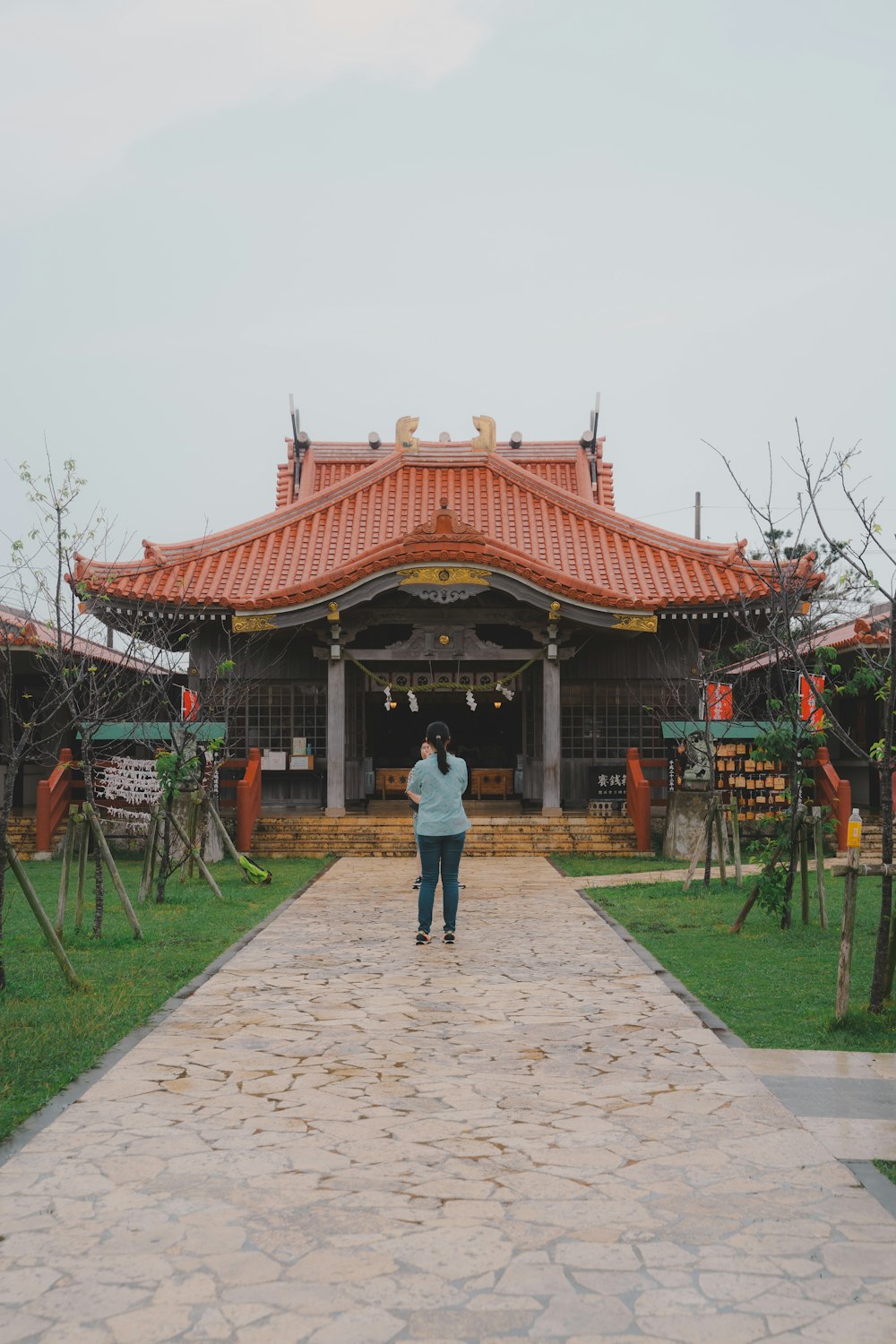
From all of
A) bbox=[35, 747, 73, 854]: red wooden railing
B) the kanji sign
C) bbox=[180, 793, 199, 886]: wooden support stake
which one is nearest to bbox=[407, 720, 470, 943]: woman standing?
bbox=[180, 793, 199, 886]: wooden support stake

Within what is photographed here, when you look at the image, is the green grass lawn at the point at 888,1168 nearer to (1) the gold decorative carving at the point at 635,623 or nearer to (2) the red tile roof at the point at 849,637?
(2) the red tile roof at the point at 849,637

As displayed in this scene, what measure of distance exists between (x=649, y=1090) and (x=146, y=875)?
883cm

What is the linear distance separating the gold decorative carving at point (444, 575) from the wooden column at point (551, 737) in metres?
2.08

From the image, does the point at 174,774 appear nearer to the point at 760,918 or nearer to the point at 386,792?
the point at 760,918

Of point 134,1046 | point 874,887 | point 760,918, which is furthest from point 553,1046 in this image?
point 874,887

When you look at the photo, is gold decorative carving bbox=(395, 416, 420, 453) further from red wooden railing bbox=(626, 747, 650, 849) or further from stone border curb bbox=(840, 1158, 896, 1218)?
stone border curb bbox=(840, 1158, 896, 1218)

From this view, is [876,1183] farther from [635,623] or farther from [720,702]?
[635,623]

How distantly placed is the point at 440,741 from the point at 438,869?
120 cm

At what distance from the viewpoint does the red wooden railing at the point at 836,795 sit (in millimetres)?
18844

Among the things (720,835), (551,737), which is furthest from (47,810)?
(720,835)

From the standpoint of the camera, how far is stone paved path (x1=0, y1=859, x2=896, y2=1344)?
3.64 m

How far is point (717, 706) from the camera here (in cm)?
2095

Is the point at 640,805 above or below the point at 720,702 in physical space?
below

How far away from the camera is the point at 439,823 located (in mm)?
10477
